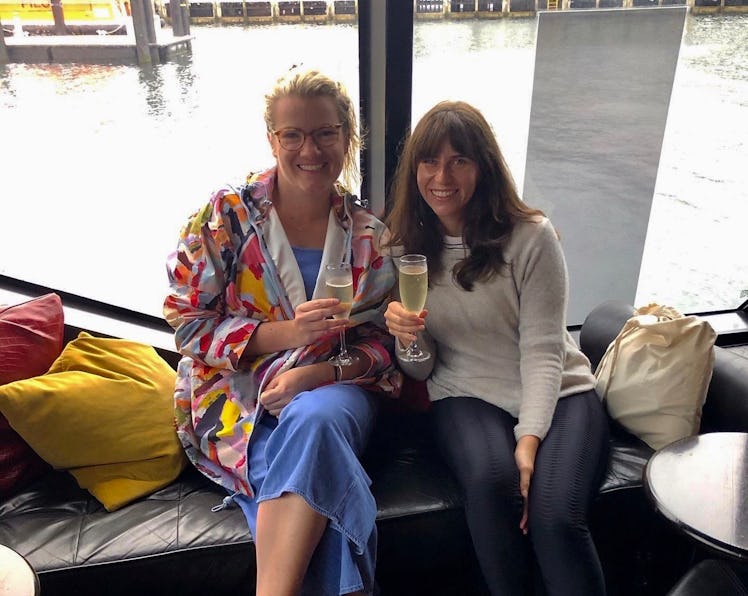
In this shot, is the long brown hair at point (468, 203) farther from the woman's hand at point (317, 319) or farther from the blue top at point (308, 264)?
the woman's hand at point (317, 319)

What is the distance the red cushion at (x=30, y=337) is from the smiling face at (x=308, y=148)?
1.04 m

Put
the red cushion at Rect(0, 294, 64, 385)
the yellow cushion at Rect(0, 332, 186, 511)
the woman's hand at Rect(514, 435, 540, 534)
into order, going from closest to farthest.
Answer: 1. the woman's hand at Rect(514, 435, 540, 534)
2. the yellow cushion at Rect(0, 332, 186, 511)
3. the red cushion at Rect(0, 294, 64, 385)

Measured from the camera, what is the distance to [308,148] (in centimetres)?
167

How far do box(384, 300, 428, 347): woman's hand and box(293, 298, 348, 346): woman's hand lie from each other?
0.13m

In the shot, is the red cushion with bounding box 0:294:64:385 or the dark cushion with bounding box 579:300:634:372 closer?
the red cushion with bounding box 0:294:64:385

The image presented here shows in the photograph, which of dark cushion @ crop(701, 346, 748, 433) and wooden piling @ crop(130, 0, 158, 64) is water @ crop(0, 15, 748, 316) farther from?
dark cushion @ crop(701, 346, 748, 433)

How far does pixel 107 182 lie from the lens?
2488mm

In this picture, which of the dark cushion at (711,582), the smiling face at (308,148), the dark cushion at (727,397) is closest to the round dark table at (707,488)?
the dark cushion at (711,582)

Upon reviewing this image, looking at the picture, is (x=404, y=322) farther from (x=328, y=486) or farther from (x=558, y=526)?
(x=558, y=526)

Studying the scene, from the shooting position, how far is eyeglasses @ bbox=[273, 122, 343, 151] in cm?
167

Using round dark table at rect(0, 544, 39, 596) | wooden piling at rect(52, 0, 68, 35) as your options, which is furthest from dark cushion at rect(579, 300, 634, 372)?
wooden piling at rect(52, 0, 68, 35)

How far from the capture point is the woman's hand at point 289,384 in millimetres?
1692

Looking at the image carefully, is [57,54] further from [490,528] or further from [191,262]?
[490,528]

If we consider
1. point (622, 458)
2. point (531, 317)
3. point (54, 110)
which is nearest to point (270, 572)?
point (531, 317)
